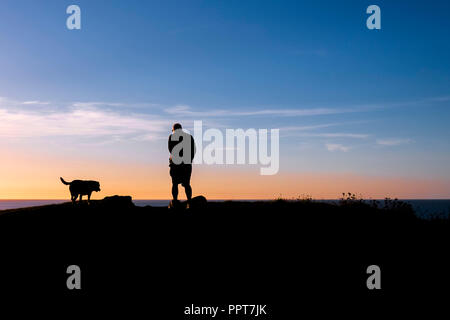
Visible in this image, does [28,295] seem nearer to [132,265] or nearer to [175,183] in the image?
[132,265]

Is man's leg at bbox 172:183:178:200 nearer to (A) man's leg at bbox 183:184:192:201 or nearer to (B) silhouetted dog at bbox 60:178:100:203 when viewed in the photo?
(A) man's leg at bbox 183:184:192:201

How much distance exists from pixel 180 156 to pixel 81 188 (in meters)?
7.73

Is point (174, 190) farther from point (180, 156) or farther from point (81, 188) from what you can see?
point (81, 188)

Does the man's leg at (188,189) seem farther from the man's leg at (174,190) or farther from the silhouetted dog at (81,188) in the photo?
the silhouetted dog at (81,188)

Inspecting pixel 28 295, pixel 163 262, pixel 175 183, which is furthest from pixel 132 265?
pixel 175 183

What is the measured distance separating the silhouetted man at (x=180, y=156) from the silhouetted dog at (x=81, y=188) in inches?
276

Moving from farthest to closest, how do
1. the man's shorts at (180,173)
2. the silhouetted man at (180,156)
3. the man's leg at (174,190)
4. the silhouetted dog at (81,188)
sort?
the silhouetted dog at (81,188), the man's leg at (174,190), the man's shorts at (180,173), the silhouetted man at (180,156)

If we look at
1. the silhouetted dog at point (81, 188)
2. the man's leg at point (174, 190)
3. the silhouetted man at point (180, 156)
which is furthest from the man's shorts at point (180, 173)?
the silhouetted dog at point (81, 188)

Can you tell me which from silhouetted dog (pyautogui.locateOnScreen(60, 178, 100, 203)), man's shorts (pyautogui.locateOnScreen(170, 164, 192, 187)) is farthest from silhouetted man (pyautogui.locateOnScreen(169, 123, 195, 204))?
silhouetted dog (pyautogui.locateOnScreen(60, 178, 100, 203))

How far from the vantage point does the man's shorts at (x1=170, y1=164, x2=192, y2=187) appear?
16281mm

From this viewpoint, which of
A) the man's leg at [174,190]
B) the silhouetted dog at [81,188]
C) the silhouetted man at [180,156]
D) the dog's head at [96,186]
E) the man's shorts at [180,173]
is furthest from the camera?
the dog's head at [96,186]

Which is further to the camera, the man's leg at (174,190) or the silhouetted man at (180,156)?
the man's leg at (174,190)

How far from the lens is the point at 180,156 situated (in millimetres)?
16250

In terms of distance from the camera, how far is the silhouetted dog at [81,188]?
21.1 metres
